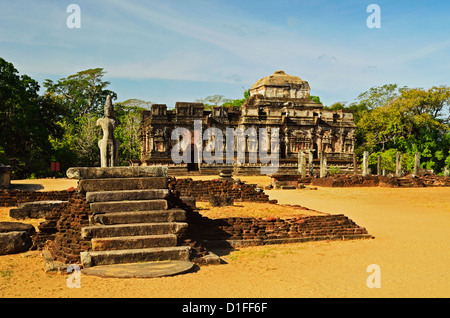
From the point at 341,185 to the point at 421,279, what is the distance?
19.4 metres

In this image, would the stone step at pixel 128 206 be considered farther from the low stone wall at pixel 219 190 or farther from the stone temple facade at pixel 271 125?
the stone temple facade at pixel 271 125

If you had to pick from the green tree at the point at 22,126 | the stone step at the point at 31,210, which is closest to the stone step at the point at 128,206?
the stone step at the point at 31,210

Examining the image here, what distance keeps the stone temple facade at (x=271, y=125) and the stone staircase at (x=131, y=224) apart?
83.9 feet

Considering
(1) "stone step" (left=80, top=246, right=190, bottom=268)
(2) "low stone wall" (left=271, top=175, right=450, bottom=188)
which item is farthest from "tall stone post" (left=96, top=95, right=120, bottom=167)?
(2) "low stone wall" (left=271, top=175, right=450, bottom=188)

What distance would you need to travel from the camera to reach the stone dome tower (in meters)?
44.1

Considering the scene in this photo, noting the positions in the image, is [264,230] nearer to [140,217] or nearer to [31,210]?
[140,217]

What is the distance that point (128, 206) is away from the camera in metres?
8.48

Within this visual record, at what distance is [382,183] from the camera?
26.7m

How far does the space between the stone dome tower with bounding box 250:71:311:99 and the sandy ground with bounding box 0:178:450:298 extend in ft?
110

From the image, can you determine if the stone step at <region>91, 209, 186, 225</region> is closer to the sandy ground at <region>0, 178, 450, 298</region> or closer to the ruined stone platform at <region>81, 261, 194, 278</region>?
the ruined stone platform at <region>81, 261, 194, 278</region>

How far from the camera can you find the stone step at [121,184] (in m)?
8.68

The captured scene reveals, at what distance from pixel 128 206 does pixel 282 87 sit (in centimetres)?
3753

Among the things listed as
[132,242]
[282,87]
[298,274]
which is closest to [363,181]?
[282,87]
